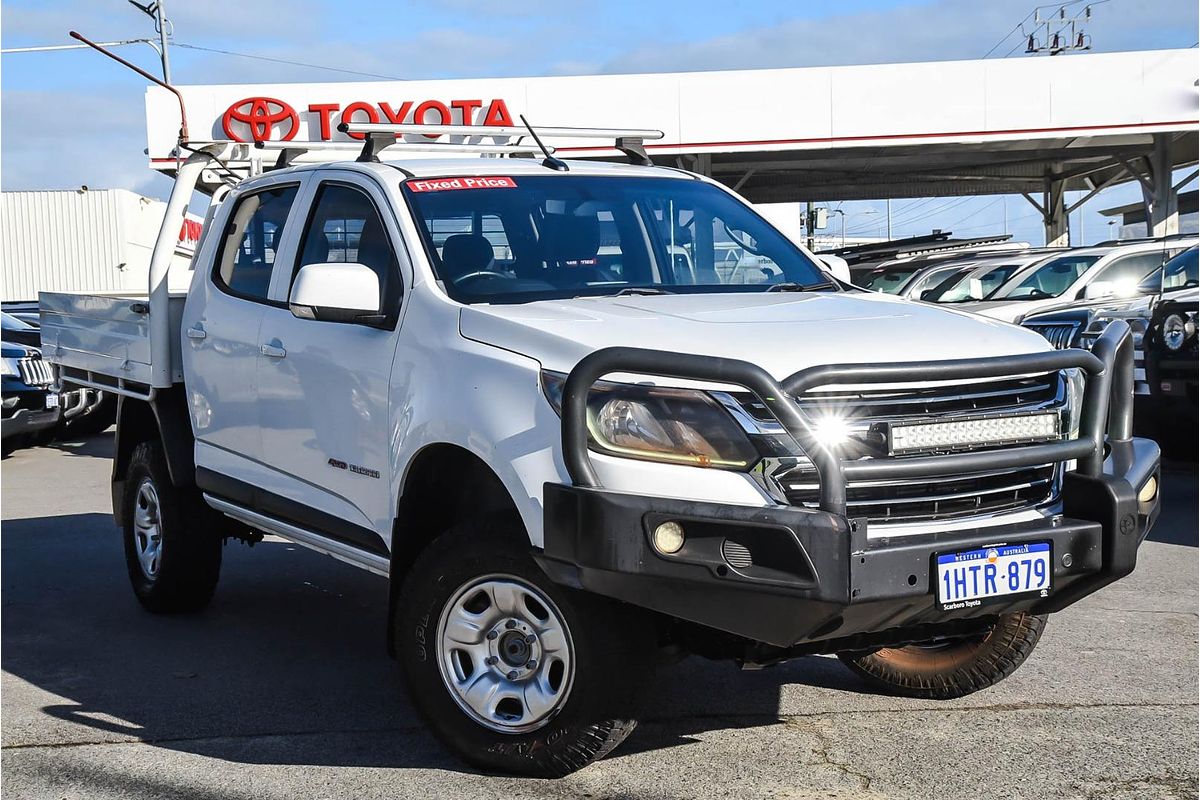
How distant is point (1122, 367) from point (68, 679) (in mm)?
4103

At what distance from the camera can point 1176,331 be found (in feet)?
31.4

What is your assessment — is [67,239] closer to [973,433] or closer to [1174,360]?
[1174,360]

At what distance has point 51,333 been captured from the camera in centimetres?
755

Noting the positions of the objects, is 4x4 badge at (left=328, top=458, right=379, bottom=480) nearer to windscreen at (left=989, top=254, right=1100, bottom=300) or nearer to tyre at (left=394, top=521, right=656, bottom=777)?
tyre at (left=394, top=521, right=656, bottom=777)

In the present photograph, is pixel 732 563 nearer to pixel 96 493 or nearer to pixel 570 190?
pixel 570 190

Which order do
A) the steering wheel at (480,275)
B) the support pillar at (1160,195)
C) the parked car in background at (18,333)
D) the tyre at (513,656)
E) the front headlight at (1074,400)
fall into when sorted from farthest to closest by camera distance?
the support pillar at (1160,195), the parked car in background at (18,333), the steering wheel at (480,275), the front headlight at (1074,400), the tyre at (513,656)

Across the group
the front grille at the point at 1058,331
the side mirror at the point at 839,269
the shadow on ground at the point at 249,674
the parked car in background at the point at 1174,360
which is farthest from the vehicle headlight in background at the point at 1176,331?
the shadow on ground at the point at 249,674

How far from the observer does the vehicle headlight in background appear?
9.49m

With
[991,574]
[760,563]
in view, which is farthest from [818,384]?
[991,574]

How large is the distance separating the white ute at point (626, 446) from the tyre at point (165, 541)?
77 centimetres

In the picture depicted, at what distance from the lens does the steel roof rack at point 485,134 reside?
5.41 meters

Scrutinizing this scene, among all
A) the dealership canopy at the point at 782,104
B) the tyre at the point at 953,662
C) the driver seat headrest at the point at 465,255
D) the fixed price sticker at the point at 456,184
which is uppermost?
the dealership canopy at the point at 782,104

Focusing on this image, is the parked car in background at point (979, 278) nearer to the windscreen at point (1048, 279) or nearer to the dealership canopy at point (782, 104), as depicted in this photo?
the windscreen at point (1048, 279)

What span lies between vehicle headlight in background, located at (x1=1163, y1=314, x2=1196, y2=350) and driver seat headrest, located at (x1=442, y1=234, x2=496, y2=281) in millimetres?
6500
